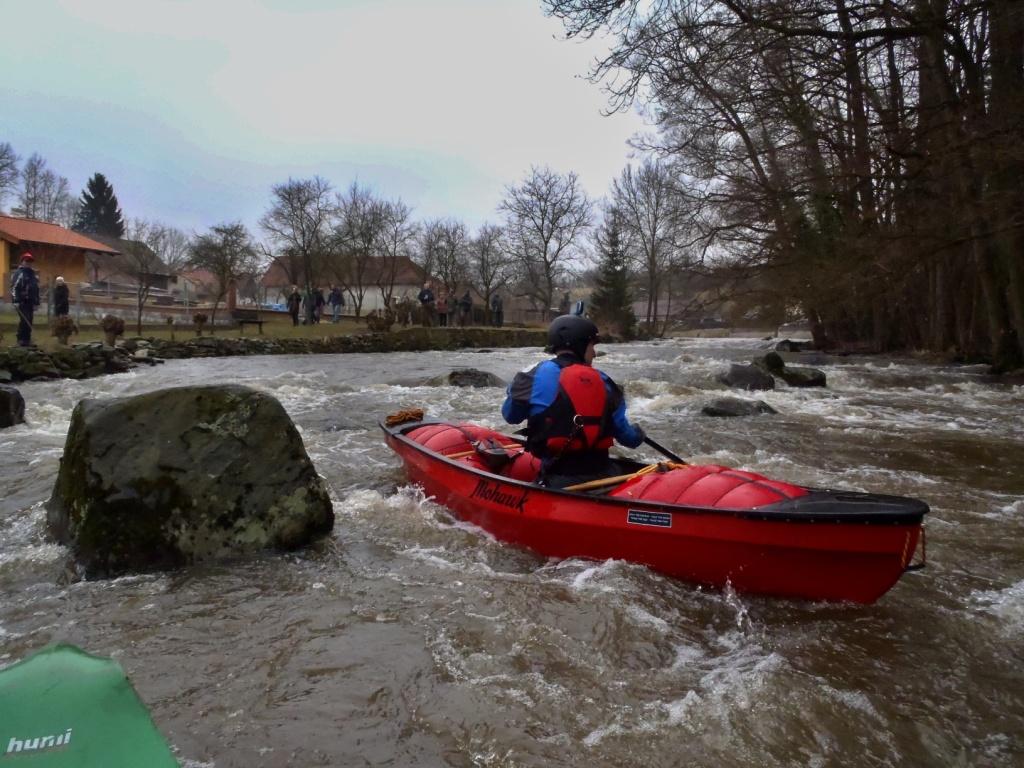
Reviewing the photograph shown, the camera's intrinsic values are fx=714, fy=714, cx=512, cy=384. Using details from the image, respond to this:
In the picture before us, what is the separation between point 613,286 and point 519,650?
122ft

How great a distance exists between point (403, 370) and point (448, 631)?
1389cm

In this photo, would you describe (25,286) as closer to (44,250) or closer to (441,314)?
(44,250)

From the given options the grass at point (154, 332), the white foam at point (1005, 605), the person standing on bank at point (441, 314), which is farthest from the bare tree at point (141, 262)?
the white foam at point (1005, 605)

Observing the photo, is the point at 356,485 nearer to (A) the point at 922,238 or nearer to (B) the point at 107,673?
(B) the point at 107,673

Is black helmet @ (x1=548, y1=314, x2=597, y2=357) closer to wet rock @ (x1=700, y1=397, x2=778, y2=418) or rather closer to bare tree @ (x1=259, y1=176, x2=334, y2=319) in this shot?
wet rock @ (x1=700, y1=397, x2=778, y2=418)

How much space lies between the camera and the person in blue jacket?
4.50 m

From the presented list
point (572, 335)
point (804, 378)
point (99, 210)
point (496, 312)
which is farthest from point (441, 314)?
point (99, 210)

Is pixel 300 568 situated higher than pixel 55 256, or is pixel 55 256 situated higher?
pixel 55 256

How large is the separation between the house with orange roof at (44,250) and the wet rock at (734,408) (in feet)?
61.3

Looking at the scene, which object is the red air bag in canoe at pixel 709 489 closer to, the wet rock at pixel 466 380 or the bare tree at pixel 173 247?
the wet rock at pixel 466 380

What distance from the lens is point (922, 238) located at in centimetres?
1242

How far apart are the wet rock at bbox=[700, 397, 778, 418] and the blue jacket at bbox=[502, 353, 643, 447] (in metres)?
6.08

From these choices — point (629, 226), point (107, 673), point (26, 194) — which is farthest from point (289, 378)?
point (26, 194)

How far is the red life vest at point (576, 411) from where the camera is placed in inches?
177
